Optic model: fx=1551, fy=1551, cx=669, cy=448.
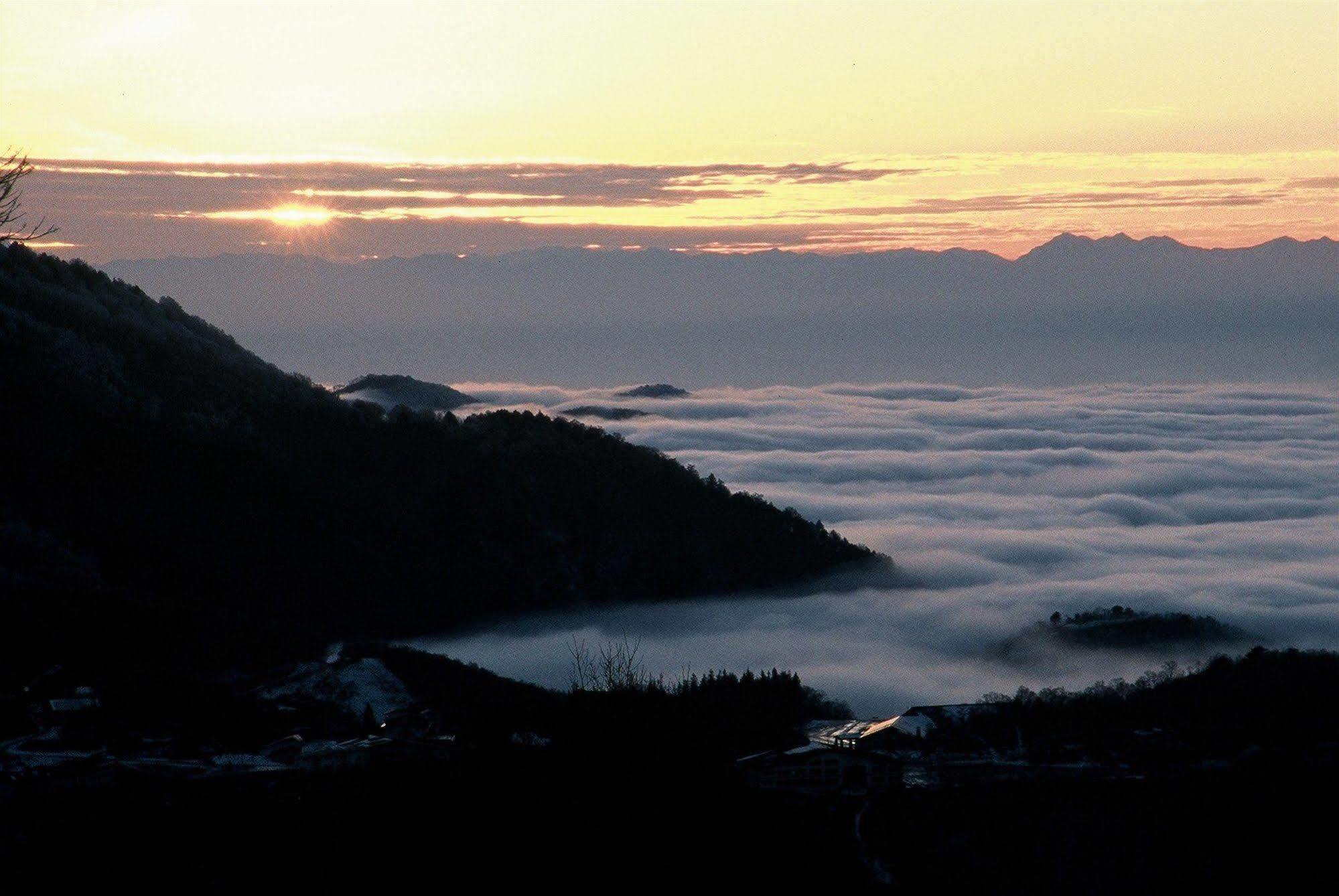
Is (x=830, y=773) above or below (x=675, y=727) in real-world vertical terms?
below

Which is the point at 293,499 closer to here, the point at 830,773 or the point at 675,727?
the point at 675,727

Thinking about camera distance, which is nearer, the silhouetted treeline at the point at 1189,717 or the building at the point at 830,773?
the building at the point at 830,773

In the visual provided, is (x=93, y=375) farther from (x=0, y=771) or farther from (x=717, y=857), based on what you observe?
(x=717, y=857)

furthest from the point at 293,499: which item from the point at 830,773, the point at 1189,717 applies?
the point at 830,773

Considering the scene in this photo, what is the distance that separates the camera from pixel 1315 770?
53.1m

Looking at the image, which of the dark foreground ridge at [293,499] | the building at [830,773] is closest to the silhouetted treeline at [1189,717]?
the building at [830,773]

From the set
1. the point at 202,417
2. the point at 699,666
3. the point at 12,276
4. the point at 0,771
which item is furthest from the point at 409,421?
the point at 0,771

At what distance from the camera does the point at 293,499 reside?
13150 cm

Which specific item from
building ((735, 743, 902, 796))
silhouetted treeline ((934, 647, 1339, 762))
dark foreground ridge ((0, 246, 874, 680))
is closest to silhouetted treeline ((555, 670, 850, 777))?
building ((735, 743, 902, 796))

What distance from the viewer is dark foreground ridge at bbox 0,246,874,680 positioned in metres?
109

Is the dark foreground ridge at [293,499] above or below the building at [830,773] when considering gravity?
above

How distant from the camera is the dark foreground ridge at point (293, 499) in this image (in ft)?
358

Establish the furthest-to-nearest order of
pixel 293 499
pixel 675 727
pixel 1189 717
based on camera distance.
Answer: pixel 293 499, pixel 1189 717, pixel 675 727

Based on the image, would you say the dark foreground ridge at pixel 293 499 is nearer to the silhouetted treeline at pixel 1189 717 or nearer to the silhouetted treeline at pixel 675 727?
the silhouetted treeline at pixel 675 727
